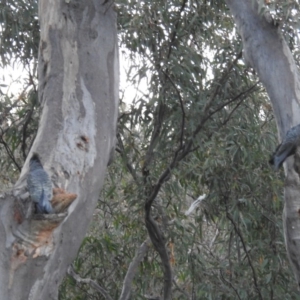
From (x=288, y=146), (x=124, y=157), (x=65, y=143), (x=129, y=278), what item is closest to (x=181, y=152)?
(x=124, y=157)

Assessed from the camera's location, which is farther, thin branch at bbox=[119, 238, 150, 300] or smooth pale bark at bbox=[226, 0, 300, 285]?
thin branch at bbox=[119, 238, 150, 300]

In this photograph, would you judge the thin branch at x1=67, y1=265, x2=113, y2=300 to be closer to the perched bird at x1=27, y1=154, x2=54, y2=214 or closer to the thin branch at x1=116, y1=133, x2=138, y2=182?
the thin branch at x1=116, y1=133, x2=138, y2=182

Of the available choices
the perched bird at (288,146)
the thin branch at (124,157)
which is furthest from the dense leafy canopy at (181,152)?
the perched bird at (288,146)

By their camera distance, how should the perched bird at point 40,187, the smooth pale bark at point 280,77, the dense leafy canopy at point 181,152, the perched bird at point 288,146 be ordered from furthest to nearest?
the dense leafy canopy at point 181,152 < the smooth pale bark at point 280,77 < the perched bird at point 288,146 < the perched bird at point 40,187

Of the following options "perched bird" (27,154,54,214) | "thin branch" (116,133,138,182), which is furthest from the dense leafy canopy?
"perched bird" (27,154,54,214)

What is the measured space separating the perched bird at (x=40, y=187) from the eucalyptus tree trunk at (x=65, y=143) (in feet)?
0.07

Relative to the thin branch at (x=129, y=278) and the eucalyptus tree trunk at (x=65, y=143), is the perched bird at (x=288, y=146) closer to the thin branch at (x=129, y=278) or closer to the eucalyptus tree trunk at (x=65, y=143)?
the eucalyptus tree trunk at (x=65, y=143)

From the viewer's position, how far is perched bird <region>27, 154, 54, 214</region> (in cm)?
172

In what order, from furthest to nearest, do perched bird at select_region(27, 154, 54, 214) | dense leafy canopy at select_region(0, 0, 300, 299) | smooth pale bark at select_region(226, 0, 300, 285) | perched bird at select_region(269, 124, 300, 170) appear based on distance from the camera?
dense leafy canopy at select_region(0, 0, 300, 299)
smooth pale bark at select_region(226, 0, 300, 285)
perched bird at select_region(269, 124, 300, 170)
perched bird at select_region(27, 154, 54, 214)

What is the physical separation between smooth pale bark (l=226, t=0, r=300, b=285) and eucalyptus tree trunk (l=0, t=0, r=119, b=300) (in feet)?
1.87

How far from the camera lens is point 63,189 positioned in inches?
76.2

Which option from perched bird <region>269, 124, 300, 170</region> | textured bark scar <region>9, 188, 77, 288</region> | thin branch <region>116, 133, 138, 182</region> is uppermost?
thin branch <region>116, 133, 138, 182</region>

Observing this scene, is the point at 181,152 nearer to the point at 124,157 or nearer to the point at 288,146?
the point at 124,157

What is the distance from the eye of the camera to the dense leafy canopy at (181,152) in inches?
152
